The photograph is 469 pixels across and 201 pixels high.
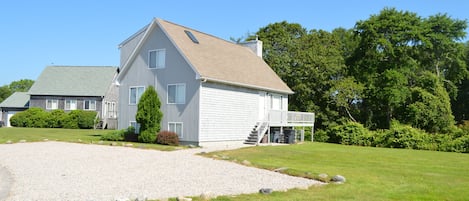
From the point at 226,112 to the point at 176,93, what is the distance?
11.1 ft

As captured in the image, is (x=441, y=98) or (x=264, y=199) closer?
(x=264, y=199)

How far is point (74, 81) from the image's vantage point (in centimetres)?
5091

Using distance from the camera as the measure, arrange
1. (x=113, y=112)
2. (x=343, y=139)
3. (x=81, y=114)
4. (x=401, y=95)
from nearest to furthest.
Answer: (x=343, y=139) → (x=401, y=95) → (x=81, y=114) → (x=113, y=112)

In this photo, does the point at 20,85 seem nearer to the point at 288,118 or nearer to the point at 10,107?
the point at 10,107

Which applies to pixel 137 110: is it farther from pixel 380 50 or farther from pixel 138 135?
pixel 380 50

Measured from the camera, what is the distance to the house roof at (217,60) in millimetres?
25188

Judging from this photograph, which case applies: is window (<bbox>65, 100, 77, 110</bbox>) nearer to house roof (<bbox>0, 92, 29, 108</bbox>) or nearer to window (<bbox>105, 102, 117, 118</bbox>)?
window (<bbox>105, 102, 117, 118</bbox>)

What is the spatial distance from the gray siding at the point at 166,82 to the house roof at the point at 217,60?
53 cm

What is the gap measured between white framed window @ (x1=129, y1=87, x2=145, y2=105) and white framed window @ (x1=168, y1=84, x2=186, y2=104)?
2.40m

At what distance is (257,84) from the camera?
29.2 meters

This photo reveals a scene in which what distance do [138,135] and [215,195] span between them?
1711 centimetres

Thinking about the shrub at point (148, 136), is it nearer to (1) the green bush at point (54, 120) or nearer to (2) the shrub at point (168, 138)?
(2) the shrub at point (168, 138)

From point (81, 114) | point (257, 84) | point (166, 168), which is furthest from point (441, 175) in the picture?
point (81, 114)

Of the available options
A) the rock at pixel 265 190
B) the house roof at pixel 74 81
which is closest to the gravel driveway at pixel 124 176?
the rock at pixel 265 190
